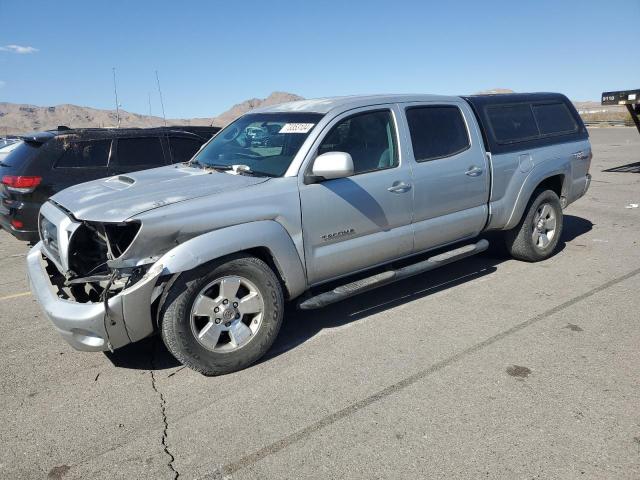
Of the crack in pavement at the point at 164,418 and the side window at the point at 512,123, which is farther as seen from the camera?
the side window at the point at 512,123

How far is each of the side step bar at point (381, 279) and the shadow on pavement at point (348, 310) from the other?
0.39 m

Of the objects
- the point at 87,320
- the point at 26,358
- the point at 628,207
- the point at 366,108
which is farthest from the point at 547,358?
the point at 628,207

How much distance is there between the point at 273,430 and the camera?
2918 millimetres

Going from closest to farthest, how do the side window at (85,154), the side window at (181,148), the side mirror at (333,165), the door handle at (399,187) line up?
the side mirror at (333,165)
the door handle at (399,187)
the side window at (85,154)
the side window at (181,148)

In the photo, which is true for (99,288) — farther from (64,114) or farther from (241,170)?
(64,114)

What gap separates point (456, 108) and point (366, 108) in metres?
1.23

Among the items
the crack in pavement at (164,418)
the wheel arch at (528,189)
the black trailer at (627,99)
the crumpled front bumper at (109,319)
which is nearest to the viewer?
the crack in pavement at (164,418)

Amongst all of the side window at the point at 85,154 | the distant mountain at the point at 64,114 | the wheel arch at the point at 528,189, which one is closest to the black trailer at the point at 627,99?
the wheel arch at the point at 528,189

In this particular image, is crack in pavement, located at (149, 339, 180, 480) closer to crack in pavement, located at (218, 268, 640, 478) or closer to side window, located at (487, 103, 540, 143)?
crack in pavement, located at (218, 268, 640, 478)

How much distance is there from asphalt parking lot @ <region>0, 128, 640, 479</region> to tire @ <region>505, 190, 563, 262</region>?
886 mm

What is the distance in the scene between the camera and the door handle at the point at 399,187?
4289 millimetres

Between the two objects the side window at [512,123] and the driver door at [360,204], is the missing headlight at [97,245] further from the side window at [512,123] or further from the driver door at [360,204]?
the side window at [512,123]

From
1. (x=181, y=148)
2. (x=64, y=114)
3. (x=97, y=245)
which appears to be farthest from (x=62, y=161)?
(x=64, y=114)

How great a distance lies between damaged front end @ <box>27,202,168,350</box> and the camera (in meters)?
3.16
